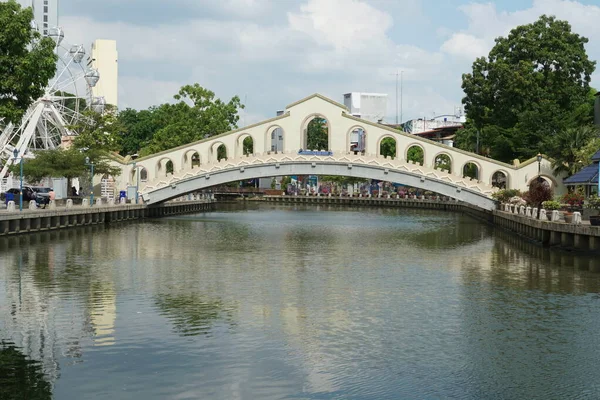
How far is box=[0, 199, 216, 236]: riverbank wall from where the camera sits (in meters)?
54.4

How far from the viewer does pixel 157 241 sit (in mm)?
Answer: 55656

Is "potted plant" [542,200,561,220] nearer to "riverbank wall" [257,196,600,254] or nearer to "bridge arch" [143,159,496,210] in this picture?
"riverbank wall" [257,196,600,254]

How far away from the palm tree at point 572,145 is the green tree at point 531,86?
30.3 feet

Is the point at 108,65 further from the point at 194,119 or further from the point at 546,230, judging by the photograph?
the point at 546,230

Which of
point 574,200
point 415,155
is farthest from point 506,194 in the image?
point 415,155

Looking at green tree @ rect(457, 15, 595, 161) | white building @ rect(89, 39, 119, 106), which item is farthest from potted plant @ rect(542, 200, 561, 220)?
white building @ rect(89, 39, 119, 106)

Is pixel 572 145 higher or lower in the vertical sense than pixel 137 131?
lower

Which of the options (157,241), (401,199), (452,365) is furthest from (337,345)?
(401,199)

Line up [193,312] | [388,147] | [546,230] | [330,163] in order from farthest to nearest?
[388,147] < [330,163] < [546,230] < [193,312]

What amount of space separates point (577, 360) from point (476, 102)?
7934 cm

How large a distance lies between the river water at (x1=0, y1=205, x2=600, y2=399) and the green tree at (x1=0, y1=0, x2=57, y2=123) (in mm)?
8099

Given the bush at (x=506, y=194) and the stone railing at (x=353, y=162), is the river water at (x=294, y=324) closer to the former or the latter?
the bush at (x=506, y=194)

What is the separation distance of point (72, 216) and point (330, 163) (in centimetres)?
2533

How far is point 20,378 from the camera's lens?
19.1m
